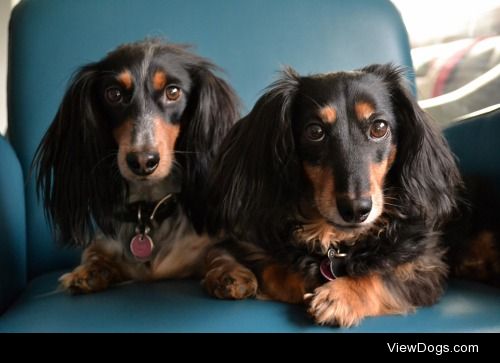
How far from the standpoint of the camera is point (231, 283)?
126 cm

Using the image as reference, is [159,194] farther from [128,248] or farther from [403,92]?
[403,92]

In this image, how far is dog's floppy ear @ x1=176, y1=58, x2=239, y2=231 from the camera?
58.0 inches

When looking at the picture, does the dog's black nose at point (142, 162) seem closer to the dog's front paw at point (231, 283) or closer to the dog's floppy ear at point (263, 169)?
the dog's floppy ear at point (263, 169)

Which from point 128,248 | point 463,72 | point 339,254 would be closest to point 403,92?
point 339,254

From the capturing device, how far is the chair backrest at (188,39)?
5.95 ft

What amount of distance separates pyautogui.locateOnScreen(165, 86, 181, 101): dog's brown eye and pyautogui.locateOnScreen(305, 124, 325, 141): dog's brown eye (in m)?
0.39

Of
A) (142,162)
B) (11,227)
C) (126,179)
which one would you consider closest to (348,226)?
(142,162)

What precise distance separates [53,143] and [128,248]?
1.10ft

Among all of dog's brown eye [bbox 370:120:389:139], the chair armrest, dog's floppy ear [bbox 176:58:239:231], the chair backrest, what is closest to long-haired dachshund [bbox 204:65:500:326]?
dog's brown eye [bbox 370:120:389:139]

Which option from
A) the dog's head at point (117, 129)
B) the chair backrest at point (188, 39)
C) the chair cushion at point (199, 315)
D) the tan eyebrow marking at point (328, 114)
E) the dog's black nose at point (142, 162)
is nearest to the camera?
the chair cushion at point (199, 315)

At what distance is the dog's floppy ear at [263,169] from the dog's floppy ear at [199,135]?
140 mm

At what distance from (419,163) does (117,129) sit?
2.33 ft

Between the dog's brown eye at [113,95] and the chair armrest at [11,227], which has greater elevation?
the dog's brown eye at [113,95]

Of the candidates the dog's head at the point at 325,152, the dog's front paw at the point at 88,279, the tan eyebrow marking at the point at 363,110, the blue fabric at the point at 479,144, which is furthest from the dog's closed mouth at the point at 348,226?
the dog's front paw at the point at 88,279
